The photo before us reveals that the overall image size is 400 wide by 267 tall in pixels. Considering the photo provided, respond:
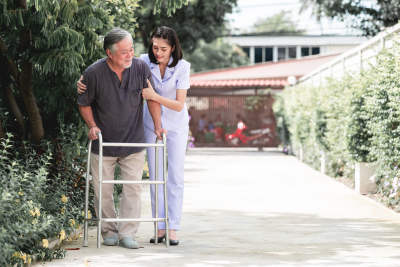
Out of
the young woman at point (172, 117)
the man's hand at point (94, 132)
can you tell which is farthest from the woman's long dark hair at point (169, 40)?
the man's hand at point (94, 132)

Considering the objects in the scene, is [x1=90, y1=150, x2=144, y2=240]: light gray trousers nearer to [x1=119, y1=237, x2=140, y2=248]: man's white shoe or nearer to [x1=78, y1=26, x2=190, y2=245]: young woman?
[x1=119, y1=237, x2=140, y2=248]: man's white shoe

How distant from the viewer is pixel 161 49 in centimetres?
545

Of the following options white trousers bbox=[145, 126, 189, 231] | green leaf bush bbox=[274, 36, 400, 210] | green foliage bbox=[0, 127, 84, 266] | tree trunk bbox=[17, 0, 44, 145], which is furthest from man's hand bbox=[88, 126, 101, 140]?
green leaf bush bbox=[274, 36, 400, 210]

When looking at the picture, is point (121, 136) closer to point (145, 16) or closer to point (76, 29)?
point (76, 29)

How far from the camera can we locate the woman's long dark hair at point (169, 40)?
5410mm

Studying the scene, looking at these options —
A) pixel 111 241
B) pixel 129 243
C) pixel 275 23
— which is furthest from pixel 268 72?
pixel 275 23

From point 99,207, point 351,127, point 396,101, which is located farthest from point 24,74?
point 351,127

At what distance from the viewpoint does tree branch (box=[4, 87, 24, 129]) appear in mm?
6559

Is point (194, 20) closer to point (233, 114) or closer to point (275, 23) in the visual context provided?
point (233, 114)

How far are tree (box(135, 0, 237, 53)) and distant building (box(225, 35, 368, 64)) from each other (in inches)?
1154

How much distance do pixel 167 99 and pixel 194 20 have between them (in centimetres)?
2110

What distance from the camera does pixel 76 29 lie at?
20.4 ft

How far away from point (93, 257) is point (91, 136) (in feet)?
3.35

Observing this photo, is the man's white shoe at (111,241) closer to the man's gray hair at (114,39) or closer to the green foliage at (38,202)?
the green foliage at (38,202)
